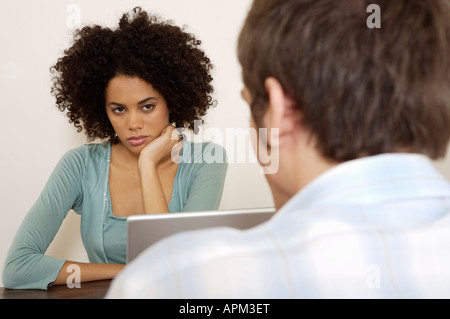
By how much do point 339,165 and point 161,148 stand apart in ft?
5.02

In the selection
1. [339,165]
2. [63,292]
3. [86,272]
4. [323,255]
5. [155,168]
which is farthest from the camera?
[155,168]

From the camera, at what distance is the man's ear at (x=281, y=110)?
772 mm

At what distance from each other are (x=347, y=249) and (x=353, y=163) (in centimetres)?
13

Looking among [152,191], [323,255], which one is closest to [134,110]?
[152,191]

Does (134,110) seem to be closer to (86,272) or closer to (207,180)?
(207,180)

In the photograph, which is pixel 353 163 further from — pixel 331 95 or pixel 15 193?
pixel 15 193

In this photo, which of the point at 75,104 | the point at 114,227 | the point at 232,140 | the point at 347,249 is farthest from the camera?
the point at 232,140

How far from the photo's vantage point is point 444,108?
764mm

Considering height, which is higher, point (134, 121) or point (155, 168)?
point (134, 121)

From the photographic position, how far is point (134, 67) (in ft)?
7.07

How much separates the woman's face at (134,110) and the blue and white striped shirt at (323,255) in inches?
59.9

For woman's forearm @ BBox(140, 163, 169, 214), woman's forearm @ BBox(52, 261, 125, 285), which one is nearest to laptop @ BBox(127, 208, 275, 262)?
woman's forearm @ BBox(52, 261, 125, 285)

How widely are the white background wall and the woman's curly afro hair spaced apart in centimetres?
54
